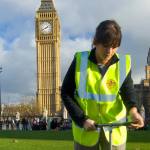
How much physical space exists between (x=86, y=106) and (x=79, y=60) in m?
0.48

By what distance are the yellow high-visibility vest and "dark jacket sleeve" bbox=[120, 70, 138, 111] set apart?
4 centimetres

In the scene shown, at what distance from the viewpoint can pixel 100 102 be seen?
5.87 m

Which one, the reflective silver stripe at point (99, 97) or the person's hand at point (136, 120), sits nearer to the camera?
the person's hand at point (136, 120)

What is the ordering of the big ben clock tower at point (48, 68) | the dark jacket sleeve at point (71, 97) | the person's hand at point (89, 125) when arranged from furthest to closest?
the big ben clock tower at point (48, 68), the dark jacket sleeve at point (71, 97), the person's hand at point (89, 125)

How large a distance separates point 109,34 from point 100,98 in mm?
610

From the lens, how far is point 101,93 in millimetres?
5883

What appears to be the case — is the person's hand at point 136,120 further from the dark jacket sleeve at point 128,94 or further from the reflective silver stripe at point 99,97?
the reflective silver stripe at point 99,97

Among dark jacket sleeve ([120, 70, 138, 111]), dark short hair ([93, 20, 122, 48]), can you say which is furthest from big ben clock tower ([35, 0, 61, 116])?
dark short hair ([93, 20, 122, 48])

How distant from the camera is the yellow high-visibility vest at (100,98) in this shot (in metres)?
5.87

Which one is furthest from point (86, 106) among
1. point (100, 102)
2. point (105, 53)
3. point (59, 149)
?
point (59, 149)

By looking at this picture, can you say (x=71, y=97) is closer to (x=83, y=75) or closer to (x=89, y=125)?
(x=83, y=75)

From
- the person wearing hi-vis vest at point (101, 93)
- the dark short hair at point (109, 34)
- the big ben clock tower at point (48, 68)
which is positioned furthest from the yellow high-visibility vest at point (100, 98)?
the big ben clock tower at point (48, 68)

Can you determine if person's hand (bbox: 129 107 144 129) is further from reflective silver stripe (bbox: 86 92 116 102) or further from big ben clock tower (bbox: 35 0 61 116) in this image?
big ben clock tower (bbox: 35 0 61 116)

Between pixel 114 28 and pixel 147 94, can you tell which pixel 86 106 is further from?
pixel 147 94
